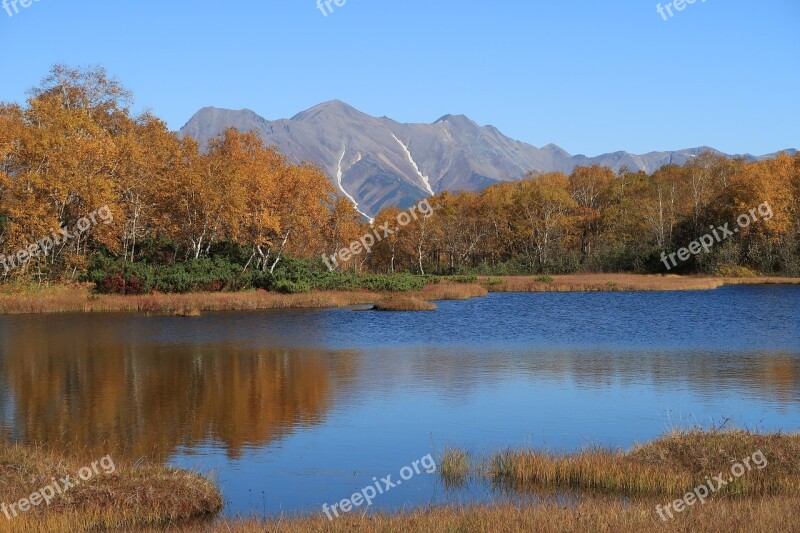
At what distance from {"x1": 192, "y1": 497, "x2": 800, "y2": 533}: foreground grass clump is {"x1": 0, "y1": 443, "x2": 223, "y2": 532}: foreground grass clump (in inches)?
40.5

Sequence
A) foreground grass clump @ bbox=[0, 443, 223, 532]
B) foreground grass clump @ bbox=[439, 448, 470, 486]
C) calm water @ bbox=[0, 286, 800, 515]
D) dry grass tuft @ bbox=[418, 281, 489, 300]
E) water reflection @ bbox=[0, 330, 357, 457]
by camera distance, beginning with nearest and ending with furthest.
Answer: foreground grass clump @ bbox=[0, 443, 223, 532] < foreground grass clump @ bbox=[439, 448, 470, 486] < calm water @ bbox=[0, 286, 800, 515] < water reflection @ bbox=[0, 330, 357, 457] < dry grass tuft @ bbox=[418, 281, 489, 300]

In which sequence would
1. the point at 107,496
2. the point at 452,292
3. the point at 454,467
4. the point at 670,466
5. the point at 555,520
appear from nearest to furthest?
the point at 555,520
the point at 107,496
the point at 670,466
the point at 454,467
the point at 452,292

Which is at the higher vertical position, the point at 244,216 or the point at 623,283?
the point at 244,216

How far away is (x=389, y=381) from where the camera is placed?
86.0ft

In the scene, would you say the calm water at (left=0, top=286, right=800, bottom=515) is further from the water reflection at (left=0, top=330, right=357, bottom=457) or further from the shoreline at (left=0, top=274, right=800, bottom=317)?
the shoreline at (left=0, top=274, right=800, bottom=317)

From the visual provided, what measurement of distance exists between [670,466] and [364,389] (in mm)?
11937

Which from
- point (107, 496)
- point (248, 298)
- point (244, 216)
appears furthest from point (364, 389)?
point (244, 216)

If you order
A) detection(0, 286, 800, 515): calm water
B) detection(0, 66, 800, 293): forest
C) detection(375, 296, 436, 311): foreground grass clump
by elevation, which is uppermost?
detection(0, 66, 800, 293): forest

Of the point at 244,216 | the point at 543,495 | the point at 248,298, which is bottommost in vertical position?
the point at 543,495

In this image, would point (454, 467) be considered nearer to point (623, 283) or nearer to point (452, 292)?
point (452, 292)

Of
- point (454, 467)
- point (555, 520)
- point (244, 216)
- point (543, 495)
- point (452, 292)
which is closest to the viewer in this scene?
point (555, 520)

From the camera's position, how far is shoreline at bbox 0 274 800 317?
50.4m

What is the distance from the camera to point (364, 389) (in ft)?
81.4

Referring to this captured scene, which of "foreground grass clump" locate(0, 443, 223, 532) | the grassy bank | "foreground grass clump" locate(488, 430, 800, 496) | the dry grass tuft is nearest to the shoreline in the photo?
the dry grass tuft
